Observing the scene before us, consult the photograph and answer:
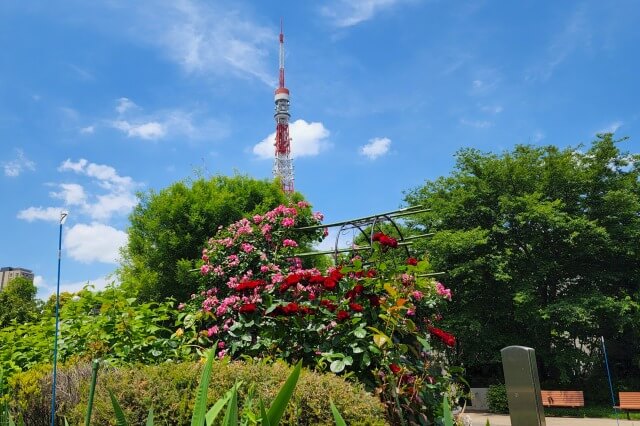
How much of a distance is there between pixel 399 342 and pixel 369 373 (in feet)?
1.26

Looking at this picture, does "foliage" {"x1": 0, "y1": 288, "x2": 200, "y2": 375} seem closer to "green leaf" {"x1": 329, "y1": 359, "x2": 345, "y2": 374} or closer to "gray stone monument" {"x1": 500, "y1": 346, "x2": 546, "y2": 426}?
"green leaf" {"x1": 329, "y1": 359, "x2": 345, "y2": 374}

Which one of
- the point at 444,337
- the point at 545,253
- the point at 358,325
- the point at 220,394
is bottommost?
the point at 220,394

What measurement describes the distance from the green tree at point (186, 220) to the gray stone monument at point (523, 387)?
433 inches

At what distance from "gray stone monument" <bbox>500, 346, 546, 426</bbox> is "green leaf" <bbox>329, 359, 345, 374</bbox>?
52.8 inches

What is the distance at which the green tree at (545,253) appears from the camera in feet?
50.9

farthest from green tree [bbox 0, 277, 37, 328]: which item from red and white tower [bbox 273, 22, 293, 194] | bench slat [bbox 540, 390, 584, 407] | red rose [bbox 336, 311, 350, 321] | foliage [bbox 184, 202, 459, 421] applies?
red rose [bbox 336, 311, 350, 321]

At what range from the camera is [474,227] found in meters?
17.5

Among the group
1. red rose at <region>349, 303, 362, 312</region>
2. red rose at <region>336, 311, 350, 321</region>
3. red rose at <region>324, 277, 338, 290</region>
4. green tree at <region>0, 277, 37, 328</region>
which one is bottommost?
red rose at <region>336, 311, 350, 321</region>

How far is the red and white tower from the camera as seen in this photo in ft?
147

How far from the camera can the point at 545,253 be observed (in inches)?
651

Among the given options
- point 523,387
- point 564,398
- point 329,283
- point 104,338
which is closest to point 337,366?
point 329,283

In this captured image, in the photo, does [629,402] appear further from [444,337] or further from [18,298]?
[18,298]

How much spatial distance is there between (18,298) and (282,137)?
2630 cm

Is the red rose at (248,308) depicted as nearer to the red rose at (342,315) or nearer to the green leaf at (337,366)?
the red rose at (342,315)
